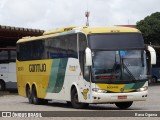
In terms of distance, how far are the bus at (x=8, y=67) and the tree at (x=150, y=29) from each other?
5037 cm

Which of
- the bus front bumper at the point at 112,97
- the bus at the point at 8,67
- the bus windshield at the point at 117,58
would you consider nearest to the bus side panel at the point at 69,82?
the bus front bumper at the point at 112,97

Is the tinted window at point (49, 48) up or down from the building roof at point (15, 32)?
down

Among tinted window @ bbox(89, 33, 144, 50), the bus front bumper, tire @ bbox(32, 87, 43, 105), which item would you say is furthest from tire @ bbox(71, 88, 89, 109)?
tire @ bbox(32, 87, 43, 105)

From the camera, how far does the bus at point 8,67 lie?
4162 cm

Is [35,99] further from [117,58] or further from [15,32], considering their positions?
[15,32]

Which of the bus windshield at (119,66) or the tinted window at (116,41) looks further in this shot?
the tinted window at (116,41)

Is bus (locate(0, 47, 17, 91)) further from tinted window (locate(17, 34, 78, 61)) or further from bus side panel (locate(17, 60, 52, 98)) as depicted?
tinted window (locate(17, 34, 78, 61))

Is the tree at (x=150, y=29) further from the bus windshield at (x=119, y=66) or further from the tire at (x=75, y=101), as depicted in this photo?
the bus windshield at (x=119, y=66)

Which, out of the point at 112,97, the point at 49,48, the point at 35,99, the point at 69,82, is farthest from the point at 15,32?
the point at 112,97

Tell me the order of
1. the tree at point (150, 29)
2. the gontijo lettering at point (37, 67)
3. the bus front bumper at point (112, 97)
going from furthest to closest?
the tree at point (150, 29), the gontijo lettering at point (37, 67), the bus front bumper at point (112, 97)

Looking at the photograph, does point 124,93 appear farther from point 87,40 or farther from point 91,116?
point 91,116

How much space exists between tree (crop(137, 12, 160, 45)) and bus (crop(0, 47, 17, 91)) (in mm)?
50372

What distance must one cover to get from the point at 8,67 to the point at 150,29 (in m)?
53.8

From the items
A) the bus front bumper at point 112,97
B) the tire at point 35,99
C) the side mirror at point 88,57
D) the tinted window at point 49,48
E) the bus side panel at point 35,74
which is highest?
the tinted window at point 49,48
